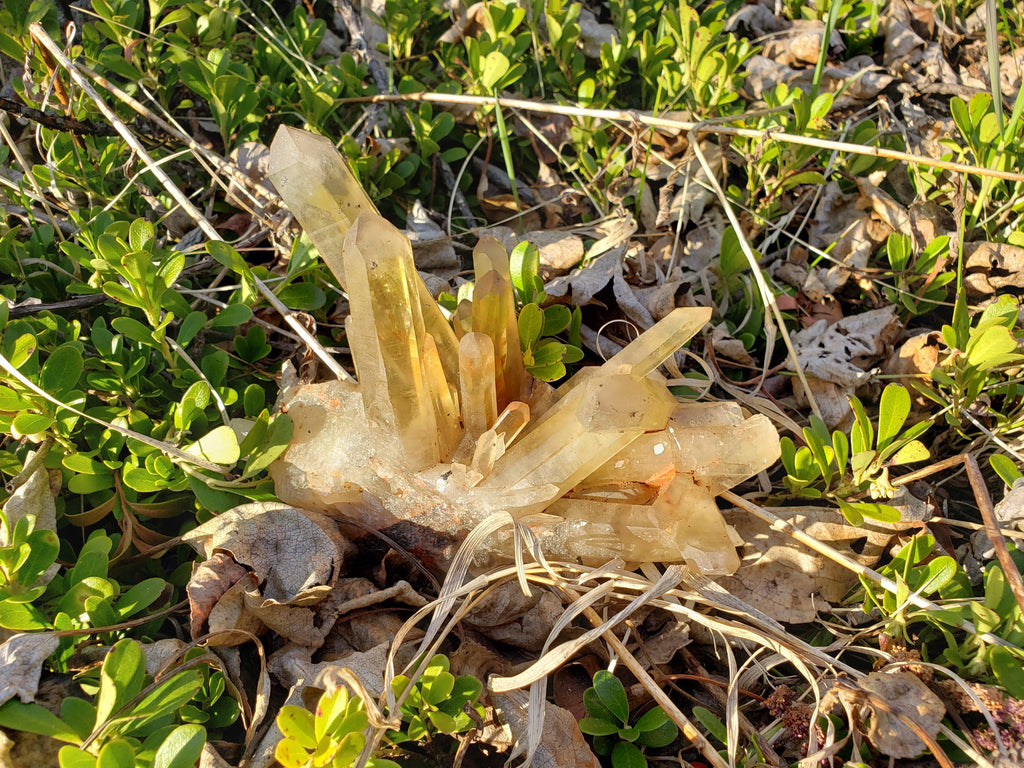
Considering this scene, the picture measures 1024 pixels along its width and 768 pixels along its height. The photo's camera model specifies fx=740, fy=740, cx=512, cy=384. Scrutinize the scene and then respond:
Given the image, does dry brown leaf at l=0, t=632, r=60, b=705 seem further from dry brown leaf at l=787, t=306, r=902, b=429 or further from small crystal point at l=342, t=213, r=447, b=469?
dry brown leaf at l=787, t=306, r=902, b=429

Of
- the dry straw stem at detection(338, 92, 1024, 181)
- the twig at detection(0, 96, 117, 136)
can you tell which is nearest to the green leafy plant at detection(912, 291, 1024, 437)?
the dry straw stem at detection(338, 92, 1024, 181)

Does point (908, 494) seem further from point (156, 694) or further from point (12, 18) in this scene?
point (12, 18)

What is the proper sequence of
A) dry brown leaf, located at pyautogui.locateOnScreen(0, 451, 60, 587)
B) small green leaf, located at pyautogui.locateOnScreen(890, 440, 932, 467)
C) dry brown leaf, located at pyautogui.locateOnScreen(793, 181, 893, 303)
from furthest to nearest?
1. dry brown leaf, located at pyautogui.locateOnScreen(793, 181, 893, 303)
2. small green leaf, located at pyautogui.locateOnScreen(890, 440, 932, 467)
3. dry brown leaf, located at pyautogui.locateOnScreen(0, 451, 60, 587)

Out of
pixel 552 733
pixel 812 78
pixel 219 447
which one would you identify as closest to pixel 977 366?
pixel 552 733

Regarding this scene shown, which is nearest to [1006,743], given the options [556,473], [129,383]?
[556,473]

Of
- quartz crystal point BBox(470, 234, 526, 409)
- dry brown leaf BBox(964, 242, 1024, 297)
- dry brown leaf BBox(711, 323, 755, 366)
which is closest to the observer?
quartz crystal point BBox(470, 234, 526, 409)
